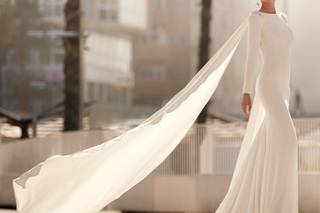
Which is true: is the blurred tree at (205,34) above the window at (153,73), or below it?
above

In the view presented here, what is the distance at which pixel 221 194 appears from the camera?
4.27 metres

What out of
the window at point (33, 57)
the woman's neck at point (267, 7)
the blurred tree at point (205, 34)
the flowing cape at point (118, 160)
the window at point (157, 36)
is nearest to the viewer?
the woman's neck at point (267, 7)

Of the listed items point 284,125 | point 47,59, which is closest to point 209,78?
point 284,125

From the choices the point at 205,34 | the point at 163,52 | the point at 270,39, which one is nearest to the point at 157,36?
the point at 163,52

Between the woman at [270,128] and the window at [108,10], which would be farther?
the window at [108,10]

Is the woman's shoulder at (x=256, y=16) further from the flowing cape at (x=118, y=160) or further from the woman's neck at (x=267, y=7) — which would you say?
the flowing cape at (x=118, y=160)

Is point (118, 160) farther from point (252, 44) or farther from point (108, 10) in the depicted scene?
point (108, 10)

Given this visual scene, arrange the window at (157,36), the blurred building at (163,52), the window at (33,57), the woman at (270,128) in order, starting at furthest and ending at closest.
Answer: the window at (33,57), the window at (157,36), the blurred building at (163,52), the woman at (270,128)

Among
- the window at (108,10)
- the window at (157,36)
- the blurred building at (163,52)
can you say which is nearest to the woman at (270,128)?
the blurred building at (163,52)

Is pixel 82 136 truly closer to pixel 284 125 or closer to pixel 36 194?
pixel 36 194

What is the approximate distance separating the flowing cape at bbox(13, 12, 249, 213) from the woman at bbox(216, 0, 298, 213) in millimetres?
201

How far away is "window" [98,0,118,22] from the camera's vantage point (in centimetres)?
533

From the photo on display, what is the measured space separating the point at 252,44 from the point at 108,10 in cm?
252

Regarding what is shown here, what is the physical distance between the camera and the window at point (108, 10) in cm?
533
